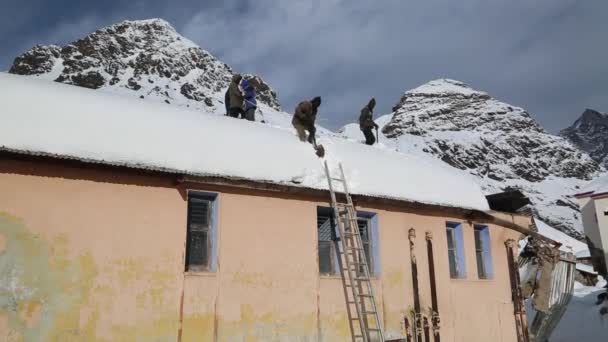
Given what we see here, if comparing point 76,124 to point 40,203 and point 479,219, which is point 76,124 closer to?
point 40,203

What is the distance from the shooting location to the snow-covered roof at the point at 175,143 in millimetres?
7961

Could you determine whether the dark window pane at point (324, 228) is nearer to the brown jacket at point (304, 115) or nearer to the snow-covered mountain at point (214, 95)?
the brown jacket at point (304, 115)

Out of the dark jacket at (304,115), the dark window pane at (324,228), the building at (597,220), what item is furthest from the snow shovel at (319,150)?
the building at (597,220)

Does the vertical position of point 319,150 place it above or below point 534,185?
below

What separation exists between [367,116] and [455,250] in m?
5.63

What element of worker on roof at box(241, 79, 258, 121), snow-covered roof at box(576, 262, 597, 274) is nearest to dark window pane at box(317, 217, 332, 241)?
worker on roof at box(241, 79, 258, 121)

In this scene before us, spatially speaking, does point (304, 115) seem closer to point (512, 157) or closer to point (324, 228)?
point (324, 228)

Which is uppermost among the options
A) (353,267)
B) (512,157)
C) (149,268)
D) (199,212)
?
(512,157)

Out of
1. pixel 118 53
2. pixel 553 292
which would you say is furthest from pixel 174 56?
pixel 553 292

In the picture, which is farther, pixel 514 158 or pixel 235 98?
pixel 514 158

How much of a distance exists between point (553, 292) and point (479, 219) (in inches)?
161

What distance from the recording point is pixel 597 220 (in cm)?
2419

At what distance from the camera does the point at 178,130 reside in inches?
383

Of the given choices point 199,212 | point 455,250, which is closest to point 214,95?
point 455,250
